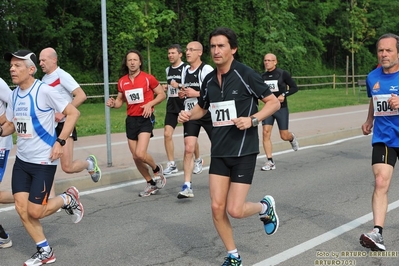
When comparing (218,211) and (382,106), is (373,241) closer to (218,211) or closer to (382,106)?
(382,106)

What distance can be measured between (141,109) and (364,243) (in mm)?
4014

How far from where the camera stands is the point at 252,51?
4481 centimetres

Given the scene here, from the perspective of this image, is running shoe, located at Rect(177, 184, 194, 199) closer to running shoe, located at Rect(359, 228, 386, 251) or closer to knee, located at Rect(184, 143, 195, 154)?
knee, located at Rect(184, 143, 195, 154)

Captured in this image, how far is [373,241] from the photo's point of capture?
551 cm

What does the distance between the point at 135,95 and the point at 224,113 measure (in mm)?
3576

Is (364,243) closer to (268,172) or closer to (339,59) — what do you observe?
(268,172)

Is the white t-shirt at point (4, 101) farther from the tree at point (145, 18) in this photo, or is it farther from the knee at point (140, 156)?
the tree at point (145, 18)

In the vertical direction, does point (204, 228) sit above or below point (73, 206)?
below

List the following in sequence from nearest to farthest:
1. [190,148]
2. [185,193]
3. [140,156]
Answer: [185,193], [140,156], [190,148]

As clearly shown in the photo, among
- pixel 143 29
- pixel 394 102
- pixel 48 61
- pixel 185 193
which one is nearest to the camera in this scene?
pixel 394 102

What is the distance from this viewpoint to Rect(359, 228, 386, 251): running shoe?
217 inches

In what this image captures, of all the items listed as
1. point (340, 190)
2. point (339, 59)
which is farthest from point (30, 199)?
point (339, 59)

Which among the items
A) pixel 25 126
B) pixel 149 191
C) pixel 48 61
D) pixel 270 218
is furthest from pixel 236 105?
pixel 149 191

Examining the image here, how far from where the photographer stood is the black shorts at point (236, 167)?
5.09 m
